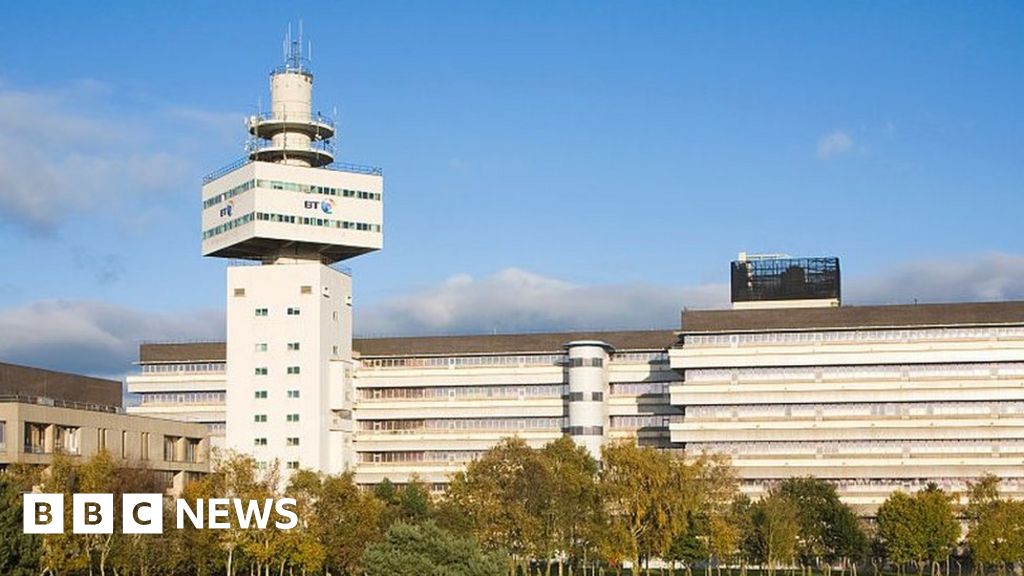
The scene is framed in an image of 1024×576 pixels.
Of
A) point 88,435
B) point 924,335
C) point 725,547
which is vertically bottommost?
point 725,547

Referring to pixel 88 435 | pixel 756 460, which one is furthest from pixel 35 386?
pixel 756 460

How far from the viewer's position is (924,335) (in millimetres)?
162875

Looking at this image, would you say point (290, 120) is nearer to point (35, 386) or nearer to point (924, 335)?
point (35, 386)

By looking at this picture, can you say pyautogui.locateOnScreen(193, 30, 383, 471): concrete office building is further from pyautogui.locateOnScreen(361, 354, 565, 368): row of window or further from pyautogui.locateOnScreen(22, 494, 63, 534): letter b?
pyautogui.locateOnScreen(22, 494, 63, 534): letter b

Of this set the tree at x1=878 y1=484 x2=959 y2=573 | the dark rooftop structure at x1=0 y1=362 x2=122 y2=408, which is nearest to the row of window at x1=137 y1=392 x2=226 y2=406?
the dark rooftop structure at x1=0 y1=362 x2=122 y2=408

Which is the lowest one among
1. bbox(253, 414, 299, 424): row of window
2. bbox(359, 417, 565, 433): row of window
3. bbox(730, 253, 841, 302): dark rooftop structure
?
bbox(359, 417, 565, 433): row of window

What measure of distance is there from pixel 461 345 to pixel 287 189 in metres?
31.6

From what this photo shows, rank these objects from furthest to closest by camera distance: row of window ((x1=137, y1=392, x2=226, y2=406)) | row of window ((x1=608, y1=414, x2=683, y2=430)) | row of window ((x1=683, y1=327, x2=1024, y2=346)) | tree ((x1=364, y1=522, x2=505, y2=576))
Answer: row of window ((x1=137, y1=392, x2=226, y2=406)), row of window ((x1=608, y1=414, x2=683, y2=430)), row of window ((x1=683, y1=327, x2=1024, y2=346)), tree ((x1=364, y1=522, x2=505, y2=576))

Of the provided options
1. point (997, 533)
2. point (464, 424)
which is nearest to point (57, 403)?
point (464, 424)

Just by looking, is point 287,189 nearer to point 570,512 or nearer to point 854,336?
point 570,512

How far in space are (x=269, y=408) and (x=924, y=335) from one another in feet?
233

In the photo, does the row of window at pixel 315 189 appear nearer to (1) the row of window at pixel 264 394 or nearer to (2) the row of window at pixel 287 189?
(2) the row of window at pixel 287 189

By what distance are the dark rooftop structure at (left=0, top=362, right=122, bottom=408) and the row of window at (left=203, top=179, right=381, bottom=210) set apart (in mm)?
25194

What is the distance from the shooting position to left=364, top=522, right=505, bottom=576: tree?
96562mm
